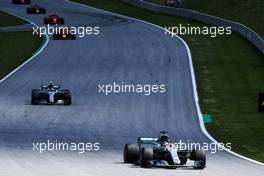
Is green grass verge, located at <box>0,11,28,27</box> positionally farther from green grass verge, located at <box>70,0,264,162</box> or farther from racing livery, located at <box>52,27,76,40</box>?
racing livery, located at <box>52,27,76,40</box>

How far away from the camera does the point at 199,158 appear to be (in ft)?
80.5

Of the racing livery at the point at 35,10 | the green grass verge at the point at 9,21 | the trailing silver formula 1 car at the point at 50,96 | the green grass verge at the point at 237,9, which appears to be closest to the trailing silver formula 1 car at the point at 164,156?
the trailing silver formula 1 car at the point at 50,96

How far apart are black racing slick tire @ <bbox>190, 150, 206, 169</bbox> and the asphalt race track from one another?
1.33ft

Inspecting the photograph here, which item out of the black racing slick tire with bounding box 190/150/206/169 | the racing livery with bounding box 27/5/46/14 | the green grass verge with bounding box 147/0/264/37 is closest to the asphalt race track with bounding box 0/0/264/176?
the black racing slick tire with bounding box 190/150/206/169

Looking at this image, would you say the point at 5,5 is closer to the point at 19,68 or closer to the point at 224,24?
the point at 224,24

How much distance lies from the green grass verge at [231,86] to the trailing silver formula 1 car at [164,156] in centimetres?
450

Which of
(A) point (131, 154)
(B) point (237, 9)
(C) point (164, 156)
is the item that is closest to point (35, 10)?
(B) point (237, 9)

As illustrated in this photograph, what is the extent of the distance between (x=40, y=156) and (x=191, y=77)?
25831mm

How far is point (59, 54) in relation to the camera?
206 feet

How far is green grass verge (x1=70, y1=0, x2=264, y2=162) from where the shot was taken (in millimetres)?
34375

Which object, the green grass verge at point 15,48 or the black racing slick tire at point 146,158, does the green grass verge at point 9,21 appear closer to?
the green grass verge at point 15,48

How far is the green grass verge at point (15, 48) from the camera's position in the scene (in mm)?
57488

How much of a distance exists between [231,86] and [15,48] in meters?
21.9

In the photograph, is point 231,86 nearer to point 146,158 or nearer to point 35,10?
point 146,158
